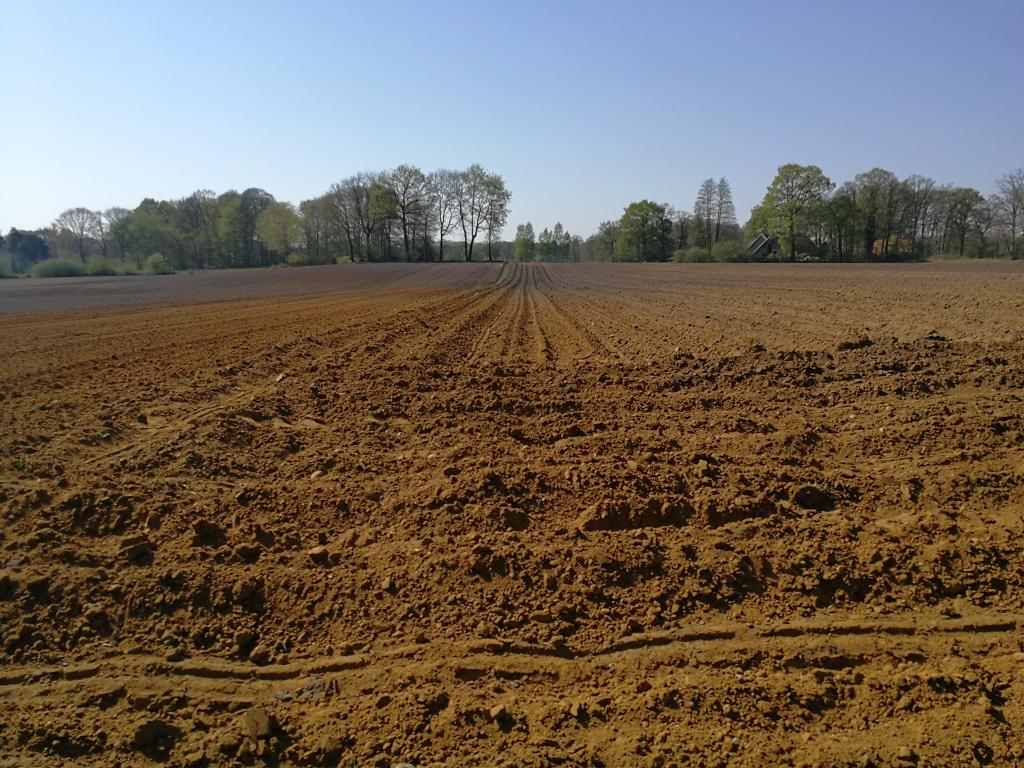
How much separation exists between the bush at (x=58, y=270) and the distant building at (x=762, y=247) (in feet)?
252

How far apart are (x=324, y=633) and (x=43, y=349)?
41.7 ft

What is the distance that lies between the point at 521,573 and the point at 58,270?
75994mm

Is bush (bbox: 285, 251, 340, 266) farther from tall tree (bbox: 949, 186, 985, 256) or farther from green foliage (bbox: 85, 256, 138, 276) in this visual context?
tall tree (bbox: 949, 186, 985, 256)

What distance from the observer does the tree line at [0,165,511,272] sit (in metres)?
77.8

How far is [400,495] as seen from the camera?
4988 mm

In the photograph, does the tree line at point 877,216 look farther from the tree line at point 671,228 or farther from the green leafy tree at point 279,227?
the green leafy tree at point 279,227

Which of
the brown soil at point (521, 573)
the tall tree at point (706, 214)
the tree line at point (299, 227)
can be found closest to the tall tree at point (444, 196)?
the tree line at point (299, 227)

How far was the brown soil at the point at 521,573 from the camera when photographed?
2820mm

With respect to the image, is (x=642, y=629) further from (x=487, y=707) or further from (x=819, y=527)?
(x=819, y=527)

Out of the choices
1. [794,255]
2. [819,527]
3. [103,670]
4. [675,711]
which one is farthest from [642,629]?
[794,255]

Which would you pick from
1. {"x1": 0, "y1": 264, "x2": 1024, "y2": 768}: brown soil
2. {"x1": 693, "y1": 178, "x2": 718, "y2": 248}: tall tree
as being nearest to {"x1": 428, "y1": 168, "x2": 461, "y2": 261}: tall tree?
{"x1": 693, "y1": 178, "x2": 718, "y2": 248}: tall tree

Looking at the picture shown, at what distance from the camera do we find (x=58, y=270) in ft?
198

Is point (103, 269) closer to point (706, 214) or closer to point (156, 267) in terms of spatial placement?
point (156, 267)

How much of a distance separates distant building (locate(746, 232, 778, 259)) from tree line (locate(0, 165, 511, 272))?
117 feet
